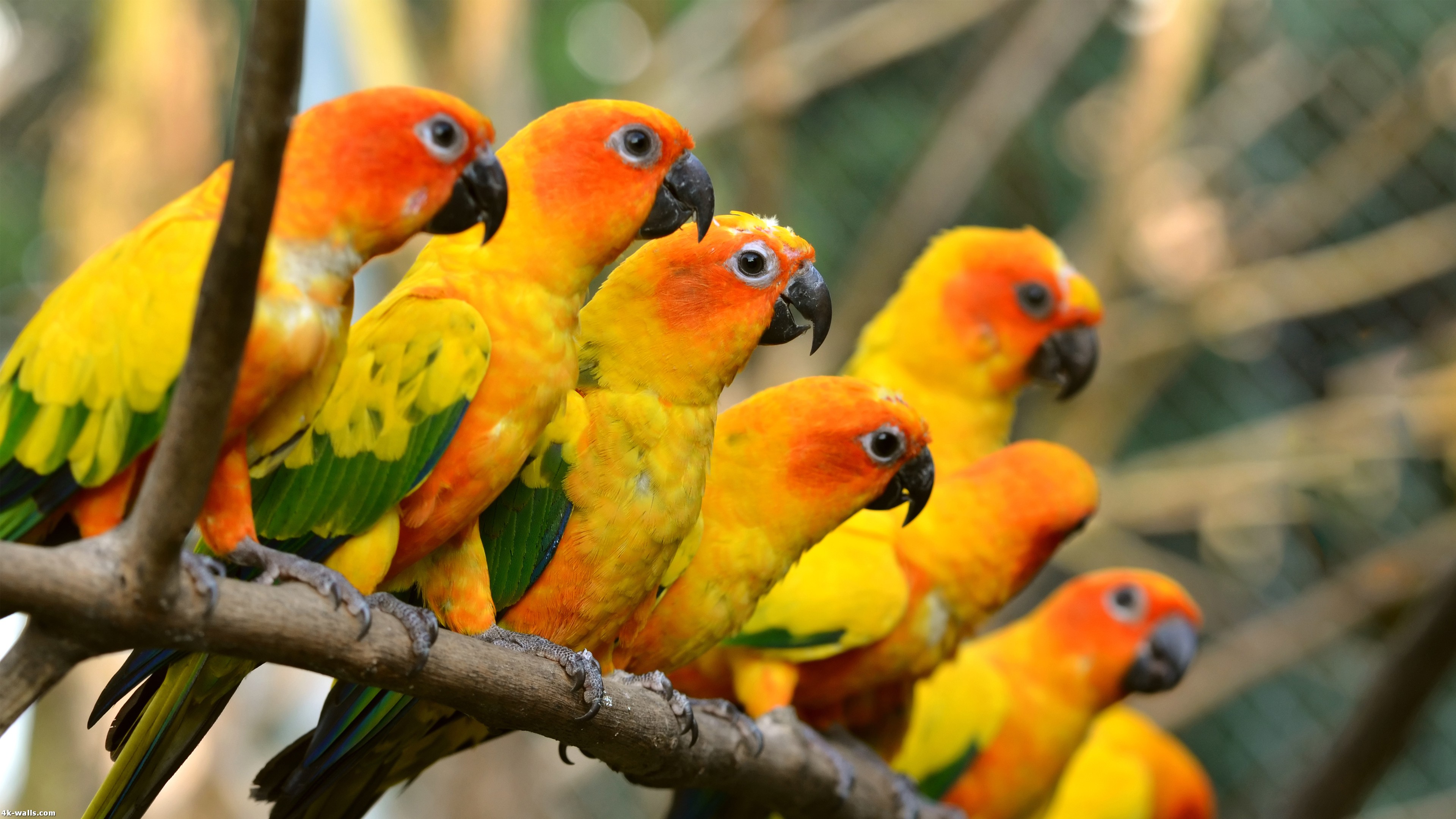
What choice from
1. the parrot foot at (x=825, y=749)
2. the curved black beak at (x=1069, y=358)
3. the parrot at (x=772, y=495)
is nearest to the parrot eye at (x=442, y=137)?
the parrot at (x=772, y=495)

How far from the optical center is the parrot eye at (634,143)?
206 cm

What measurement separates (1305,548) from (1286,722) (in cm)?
92

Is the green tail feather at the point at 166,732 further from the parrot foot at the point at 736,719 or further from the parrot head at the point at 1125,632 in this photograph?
the parrot head at the point at 1125,632

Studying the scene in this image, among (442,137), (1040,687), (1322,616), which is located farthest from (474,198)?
(1322,616)

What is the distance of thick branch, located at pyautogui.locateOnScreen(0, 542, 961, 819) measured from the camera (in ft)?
4.58

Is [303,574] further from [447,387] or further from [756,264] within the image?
[756,264]

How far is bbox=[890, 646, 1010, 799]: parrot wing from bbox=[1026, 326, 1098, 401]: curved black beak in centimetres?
82

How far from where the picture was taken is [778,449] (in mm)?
2520

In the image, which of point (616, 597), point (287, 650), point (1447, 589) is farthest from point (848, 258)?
point (287, 650)

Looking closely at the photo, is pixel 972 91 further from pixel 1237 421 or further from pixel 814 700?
pixel 814 700

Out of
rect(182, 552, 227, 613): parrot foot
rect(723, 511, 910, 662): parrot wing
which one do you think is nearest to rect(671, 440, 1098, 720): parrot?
rect(723, 511, 910, 662): parrot wing

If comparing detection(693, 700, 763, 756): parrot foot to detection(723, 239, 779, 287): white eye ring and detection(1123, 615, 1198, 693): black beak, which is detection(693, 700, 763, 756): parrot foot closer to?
detection(723, 239, 779, 287): white eye ring

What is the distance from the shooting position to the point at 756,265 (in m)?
2.28

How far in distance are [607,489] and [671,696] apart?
367 mm
